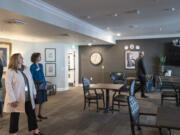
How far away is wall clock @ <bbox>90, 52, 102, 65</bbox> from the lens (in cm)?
913

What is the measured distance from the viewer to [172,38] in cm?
786

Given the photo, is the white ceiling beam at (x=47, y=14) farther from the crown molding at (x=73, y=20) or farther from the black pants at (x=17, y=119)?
the black pants at (x=17, y=119)

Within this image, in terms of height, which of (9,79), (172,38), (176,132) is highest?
(172,38)

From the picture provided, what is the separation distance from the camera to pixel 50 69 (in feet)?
26.0

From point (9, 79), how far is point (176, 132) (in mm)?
3267

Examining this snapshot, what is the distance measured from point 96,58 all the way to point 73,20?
473cm

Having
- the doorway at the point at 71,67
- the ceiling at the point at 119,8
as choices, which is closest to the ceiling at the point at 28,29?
the ceiling at the point at 119,8

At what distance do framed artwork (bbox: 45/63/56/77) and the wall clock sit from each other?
226 cm

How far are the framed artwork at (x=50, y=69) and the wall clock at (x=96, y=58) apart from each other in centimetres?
226

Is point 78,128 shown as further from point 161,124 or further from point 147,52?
point 147,52

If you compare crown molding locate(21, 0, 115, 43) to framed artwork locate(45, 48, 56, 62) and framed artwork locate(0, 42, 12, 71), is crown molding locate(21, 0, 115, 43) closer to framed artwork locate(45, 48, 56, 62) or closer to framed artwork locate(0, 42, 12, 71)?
framed artwork locate(45, 48, 56, 62)

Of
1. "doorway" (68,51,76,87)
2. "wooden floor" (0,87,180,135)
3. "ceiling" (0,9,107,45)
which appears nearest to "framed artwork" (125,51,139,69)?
"doorway" (68,51,76,87)

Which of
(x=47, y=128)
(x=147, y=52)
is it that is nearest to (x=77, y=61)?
(x=147, y=52)

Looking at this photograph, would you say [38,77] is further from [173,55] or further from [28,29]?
[173,55]
